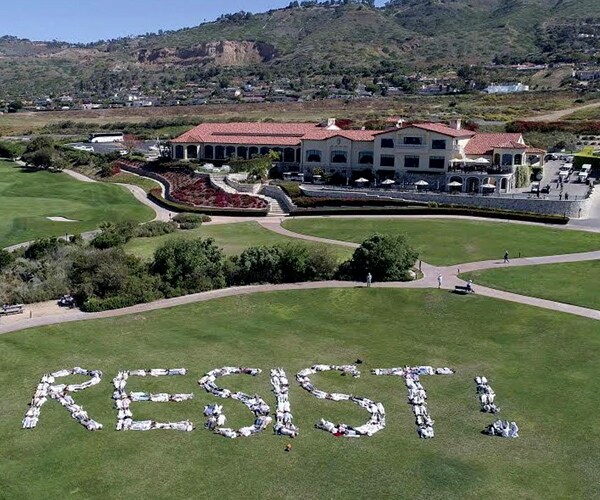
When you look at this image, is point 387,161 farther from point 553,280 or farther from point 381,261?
point 553,280

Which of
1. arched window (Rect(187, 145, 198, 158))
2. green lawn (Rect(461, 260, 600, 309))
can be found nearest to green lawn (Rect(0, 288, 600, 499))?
green lawn (Rect(461, 260, 600, 309))

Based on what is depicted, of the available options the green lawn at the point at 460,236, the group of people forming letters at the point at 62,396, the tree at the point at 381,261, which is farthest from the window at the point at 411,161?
the group of people forming letters at the point at 62,396

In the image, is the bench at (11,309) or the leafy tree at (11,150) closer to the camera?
the bench at (11,309)

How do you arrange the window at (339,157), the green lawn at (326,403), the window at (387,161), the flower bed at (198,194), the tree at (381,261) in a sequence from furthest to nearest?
1. the window at (339,157)
2. the window at (387,161)
3. the flower bed at (198,194)
4. the tree at (381,261)
5. the green lawn at (326,403)

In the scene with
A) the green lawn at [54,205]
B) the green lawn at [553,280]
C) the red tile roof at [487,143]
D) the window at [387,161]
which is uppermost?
the red tile roof at [487,143]

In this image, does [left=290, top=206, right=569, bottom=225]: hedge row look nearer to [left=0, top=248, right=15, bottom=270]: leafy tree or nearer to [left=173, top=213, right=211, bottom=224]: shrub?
[left=173, top=213, right=211, bottom=224]: shrub

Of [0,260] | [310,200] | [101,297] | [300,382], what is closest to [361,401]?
[300,382]

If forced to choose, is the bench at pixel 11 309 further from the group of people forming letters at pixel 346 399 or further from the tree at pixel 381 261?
the tree at pixel 381 261
